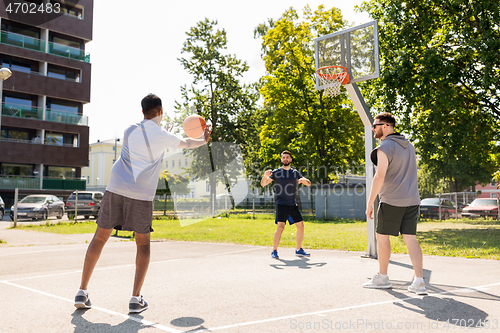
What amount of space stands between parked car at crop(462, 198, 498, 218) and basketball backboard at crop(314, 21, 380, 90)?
22308mm

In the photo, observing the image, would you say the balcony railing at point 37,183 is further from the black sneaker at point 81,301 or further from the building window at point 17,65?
the black sneaker at point 81,301

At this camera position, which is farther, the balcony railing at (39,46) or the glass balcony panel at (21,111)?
the balcony railing at (39,46)

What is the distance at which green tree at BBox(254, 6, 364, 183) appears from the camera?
95.7 ft

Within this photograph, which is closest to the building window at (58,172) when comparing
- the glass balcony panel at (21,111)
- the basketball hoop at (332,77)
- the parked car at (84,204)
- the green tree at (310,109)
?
the glass balcony panel at (21,111)

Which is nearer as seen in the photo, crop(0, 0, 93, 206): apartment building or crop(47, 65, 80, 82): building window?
crop(0, 0, 93, 206): apartment building

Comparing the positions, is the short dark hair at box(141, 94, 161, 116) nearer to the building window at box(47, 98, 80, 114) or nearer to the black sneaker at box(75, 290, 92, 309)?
the black sneaker at box(75, 290, 92, 309)

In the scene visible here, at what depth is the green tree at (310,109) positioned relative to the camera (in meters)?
29.2

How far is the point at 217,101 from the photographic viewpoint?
37.4m

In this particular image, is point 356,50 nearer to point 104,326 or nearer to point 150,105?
point 150,105

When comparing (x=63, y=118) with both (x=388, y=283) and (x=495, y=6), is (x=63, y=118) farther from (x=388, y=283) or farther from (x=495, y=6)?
(x=388, y=283)

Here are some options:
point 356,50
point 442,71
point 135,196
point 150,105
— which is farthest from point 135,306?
point 442,71

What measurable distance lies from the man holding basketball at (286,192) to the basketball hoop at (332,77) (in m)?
1.86

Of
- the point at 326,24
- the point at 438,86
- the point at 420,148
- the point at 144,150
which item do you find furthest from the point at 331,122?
the point at 144,150

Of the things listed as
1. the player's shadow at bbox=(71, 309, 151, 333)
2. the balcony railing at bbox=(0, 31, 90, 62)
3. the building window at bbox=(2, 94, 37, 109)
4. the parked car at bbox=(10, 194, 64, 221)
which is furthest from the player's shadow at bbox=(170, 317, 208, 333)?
the balcony railing at bbox=(0, 31, 90, 62)
